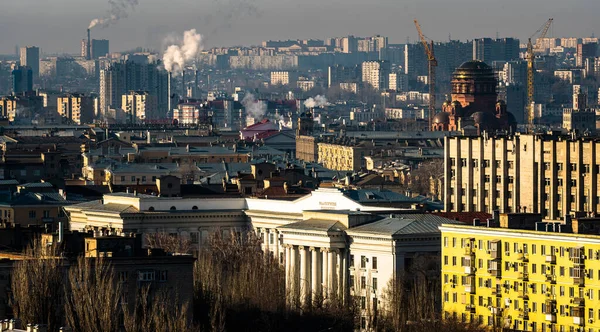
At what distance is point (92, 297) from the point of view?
6091 cm

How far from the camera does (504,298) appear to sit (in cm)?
6819

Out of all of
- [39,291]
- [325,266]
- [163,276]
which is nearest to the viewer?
[39,291]

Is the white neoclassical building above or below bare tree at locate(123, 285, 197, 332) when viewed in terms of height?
above

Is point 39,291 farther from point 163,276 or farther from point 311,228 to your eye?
point 311,228

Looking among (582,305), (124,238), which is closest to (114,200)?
(124,238)

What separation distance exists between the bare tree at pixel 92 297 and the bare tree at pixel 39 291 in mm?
348

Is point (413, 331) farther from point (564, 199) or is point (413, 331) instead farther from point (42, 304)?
point (564, 199)

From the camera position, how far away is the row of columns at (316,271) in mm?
76875

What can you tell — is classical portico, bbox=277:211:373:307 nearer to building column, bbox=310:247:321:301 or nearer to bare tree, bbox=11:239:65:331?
building column, bbox=310:247:321:301

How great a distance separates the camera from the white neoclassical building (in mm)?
76500

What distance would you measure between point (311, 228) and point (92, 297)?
21658 millimetres

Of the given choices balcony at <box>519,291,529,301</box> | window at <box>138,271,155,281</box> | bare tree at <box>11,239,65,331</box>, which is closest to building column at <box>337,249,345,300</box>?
balcony at <box>519,291,529,301</box>

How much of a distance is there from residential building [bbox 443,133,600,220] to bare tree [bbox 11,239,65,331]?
35.8 m

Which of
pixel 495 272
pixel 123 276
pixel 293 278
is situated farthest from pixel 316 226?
pixel 123 276
